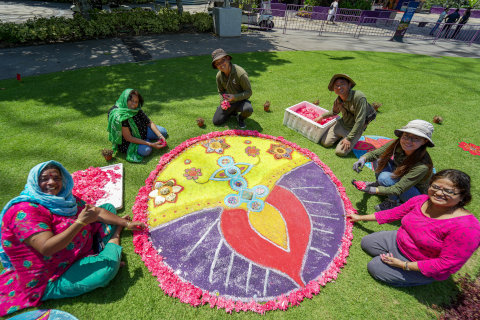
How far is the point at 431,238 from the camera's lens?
2473mm

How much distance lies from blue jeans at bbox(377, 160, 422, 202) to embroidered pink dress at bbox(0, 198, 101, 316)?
4.70 metres

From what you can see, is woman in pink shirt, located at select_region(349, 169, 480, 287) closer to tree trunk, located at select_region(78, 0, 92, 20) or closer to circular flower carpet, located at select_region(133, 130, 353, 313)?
circular flower carpet, located at select_region(133, 130, 353, 313)

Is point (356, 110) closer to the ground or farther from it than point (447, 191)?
closer to the ground

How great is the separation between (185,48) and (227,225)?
429 inches

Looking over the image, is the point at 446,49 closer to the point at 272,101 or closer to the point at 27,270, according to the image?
the point at 272,101

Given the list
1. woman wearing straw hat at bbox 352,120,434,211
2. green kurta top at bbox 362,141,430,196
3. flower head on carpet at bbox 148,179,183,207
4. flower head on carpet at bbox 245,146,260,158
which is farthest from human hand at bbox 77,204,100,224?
green kurta top at bbox 362,141,430,196

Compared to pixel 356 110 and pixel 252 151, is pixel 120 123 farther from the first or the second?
pixel 356 110

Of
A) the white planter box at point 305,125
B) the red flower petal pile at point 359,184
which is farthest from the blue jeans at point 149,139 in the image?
the red flower petal pile at point 359,184

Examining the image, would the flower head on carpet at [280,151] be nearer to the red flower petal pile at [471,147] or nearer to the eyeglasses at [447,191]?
the eyeglasses at [447,191]

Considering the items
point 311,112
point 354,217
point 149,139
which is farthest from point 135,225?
point 311,112

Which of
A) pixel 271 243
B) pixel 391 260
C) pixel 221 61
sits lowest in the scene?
pixel 271 243

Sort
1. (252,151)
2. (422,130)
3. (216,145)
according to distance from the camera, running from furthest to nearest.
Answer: (216,145) < (252,151) < (422,130)

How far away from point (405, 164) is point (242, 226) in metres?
2.79

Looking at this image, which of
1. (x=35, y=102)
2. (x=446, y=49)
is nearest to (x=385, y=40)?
(x=446, y=49)
